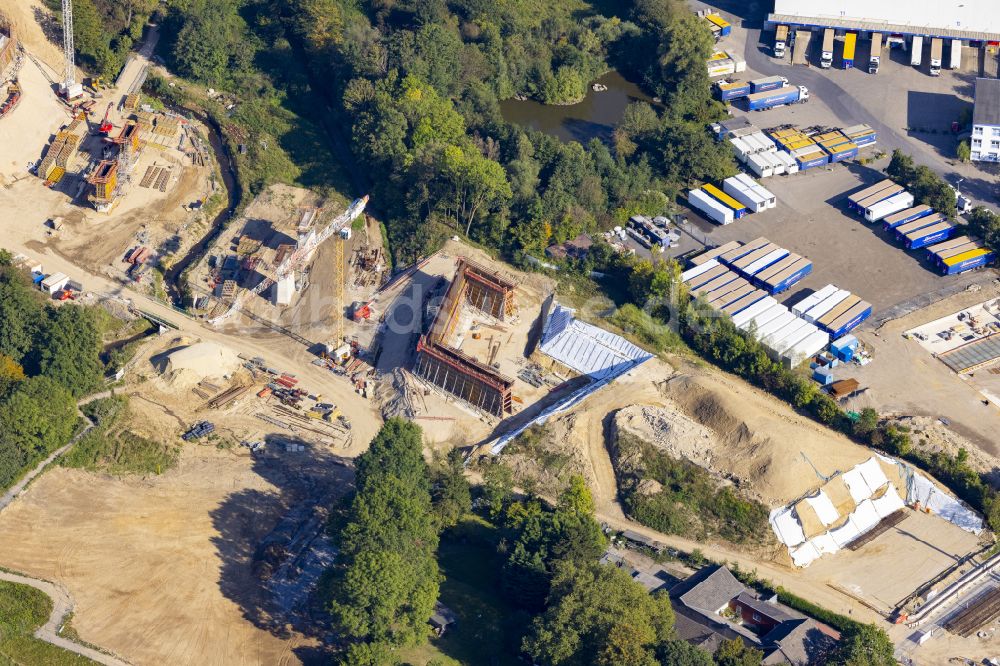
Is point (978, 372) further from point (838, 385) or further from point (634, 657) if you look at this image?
point (634, 657)

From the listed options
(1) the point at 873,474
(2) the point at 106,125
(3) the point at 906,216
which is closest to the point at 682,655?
(1) the point at 873,474

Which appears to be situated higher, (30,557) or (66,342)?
(66,342)

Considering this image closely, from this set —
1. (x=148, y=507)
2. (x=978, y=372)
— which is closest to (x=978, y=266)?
(x=978, y=372)

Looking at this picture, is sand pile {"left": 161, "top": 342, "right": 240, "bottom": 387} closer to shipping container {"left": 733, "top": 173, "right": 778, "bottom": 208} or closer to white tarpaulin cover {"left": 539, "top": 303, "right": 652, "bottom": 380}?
white tarpaulin cover {"left": 539, "top": 303, "right": 652, "bottom": 380}

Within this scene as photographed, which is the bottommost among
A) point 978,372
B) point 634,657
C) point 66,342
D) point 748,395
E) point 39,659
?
point 39,659

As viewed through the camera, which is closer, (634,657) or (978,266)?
(634,657)

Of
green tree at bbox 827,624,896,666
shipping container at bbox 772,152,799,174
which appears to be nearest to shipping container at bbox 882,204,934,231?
shipping container at bbox 772,152,799,174

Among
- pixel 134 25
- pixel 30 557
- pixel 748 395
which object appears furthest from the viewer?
pixel 134 25
